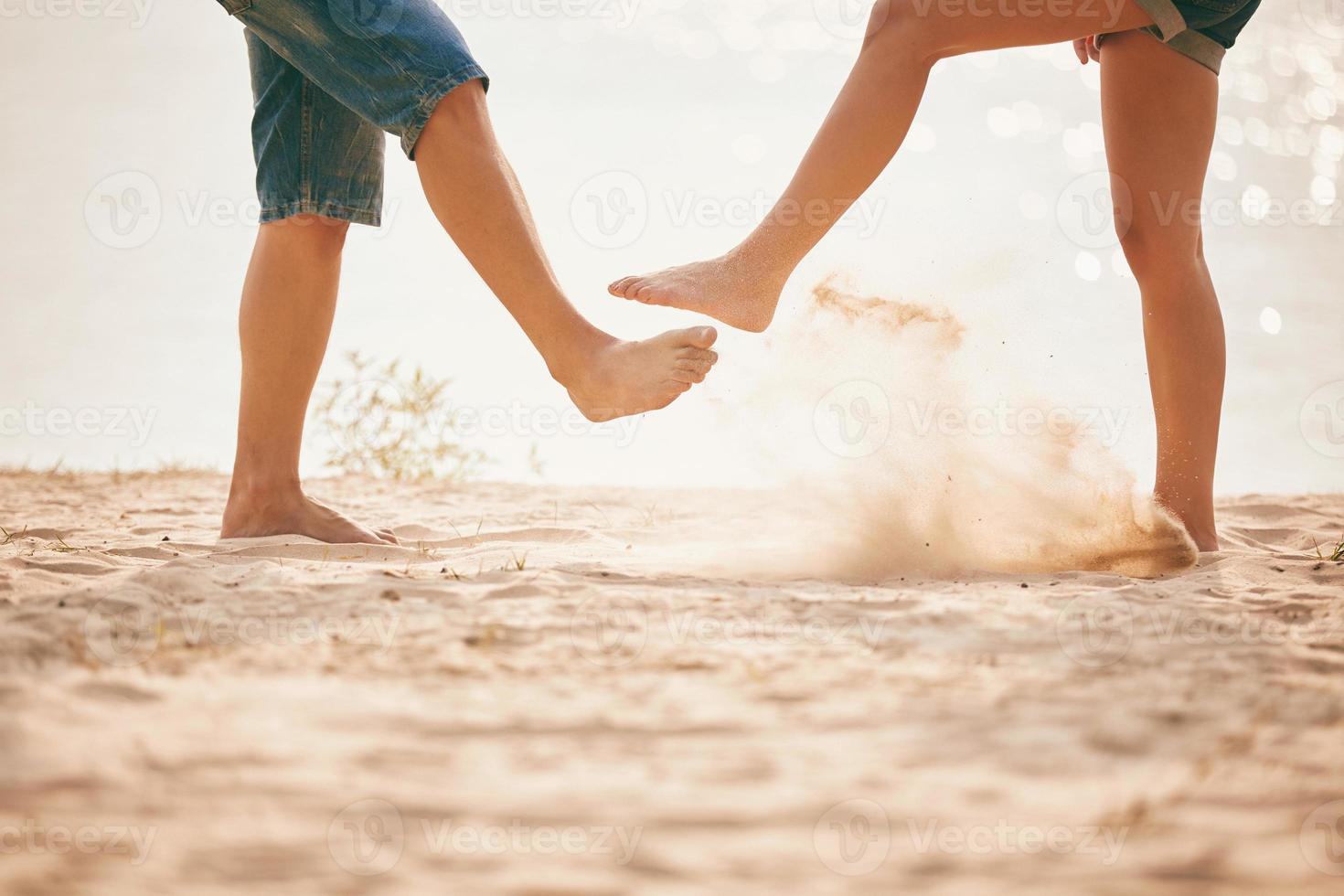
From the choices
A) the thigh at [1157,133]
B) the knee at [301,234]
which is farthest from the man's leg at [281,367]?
the thigh at [1157,133]

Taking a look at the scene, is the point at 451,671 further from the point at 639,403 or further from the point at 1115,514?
the point at 1115,514

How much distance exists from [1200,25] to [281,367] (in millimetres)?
2070

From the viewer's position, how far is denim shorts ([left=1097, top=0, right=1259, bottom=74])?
1915 millimetres

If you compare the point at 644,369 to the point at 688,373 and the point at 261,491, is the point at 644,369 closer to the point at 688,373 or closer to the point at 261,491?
the point at 688,373

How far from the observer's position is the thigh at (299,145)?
87.6 inches

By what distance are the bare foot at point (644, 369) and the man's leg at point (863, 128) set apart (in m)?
0.08

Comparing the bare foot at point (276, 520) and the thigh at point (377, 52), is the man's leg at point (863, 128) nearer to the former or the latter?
the thigh at point (377, 52)

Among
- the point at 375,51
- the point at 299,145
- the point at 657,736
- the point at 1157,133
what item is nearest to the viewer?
the point at 657,736

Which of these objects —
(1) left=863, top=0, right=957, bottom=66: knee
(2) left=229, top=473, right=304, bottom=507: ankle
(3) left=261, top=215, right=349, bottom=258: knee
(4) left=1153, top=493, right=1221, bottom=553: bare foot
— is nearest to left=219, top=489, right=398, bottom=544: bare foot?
(2) left=229, top=473, right=304, bottom=507: ankle

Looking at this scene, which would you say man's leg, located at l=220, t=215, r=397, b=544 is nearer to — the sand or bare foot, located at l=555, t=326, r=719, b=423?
the sand

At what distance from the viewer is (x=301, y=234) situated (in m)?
2.25

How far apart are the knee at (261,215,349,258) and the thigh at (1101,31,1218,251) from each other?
5.71 feet

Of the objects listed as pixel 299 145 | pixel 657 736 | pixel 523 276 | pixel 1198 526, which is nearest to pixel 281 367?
pixel 299 145

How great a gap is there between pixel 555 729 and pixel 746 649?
13.9 inches
